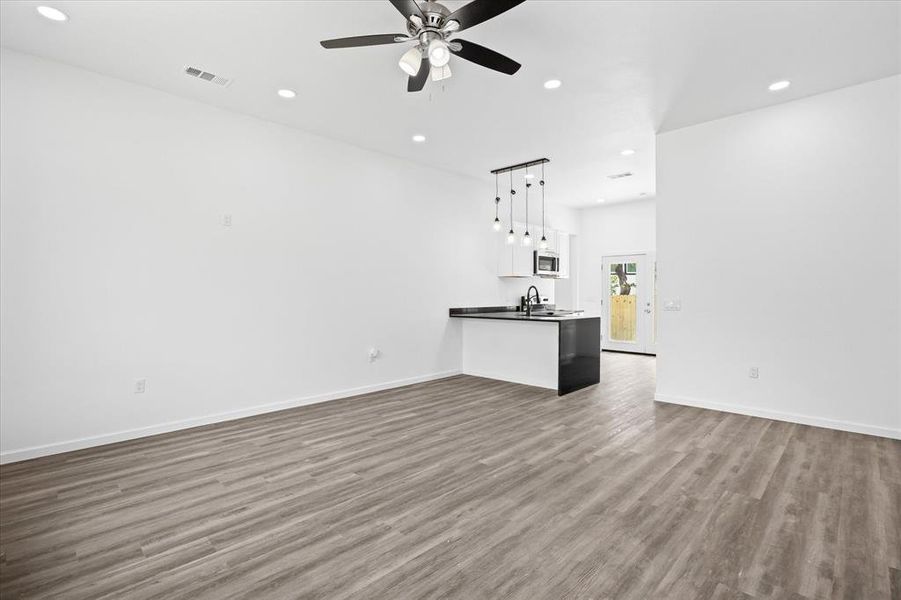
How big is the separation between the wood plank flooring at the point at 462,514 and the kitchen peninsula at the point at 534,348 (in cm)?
151

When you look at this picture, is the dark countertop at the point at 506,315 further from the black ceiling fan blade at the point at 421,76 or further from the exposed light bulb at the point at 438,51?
the exposed light bulb at the point at 438,51

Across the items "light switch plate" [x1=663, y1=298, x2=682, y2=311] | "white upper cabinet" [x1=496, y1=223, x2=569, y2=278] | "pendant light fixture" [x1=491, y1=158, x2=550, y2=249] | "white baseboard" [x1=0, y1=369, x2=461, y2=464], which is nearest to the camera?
"white baseboard" [x1=0, y1=369, x2=461, y2=464]

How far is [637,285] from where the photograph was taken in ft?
29.1

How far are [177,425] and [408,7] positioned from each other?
393 centimetres

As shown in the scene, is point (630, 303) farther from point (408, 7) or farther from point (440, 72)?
point (408, 7)

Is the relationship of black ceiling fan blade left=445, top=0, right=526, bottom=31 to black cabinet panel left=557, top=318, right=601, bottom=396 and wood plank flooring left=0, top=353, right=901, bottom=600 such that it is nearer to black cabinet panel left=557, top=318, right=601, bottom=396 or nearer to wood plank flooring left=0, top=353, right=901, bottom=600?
wood plank flooring left=0, top=353, right=901, bottom=600

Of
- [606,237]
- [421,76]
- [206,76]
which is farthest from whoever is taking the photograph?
[606,237]

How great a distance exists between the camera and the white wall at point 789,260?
3.68m

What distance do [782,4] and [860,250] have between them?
240 cm

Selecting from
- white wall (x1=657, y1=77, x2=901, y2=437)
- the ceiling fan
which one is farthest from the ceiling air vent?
white wall (x1=657, y1=77, x2=901, y2=437)

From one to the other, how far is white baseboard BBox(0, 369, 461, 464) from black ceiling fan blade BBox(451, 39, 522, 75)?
12.6 feet

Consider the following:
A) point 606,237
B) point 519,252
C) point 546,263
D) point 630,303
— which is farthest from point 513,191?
point 630,303

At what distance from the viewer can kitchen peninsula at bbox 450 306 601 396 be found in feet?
17.6

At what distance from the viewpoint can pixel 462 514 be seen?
237 centimetres
